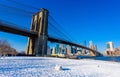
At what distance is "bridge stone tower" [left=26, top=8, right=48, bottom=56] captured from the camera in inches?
1673

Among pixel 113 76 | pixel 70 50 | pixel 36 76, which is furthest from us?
pixel 70 50

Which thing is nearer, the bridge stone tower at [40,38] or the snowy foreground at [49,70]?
the snowy foreground at [49,70]

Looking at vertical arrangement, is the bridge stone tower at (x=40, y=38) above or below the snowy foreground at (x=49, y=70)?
above

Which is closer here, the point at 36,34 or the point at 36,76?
the point at 36,76

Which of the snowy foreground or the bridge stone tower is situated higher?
the bridge stone tower

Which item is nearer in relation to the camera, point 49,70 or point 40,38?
point 49,70

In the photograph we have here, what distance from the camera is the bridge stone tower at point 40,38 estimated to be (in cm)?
4250

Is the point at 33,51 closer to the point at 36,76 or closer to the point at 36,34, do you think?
the point at 36,34

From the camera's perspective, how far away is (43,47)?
139 ft

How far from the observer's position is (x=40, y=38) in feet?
141

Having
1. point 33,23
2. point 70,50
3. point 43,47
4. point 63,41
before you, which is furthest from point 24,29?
point 70,50

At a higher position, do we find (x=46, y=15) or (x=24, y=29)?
(x=46, y=15)

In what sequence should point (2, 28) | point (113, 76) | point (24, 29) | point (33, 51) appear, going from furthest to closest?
point (33, 51), point (24, 29), point (2, 28), point (113, 76)

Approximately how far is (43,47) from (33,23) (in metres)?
14.7
